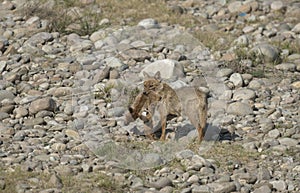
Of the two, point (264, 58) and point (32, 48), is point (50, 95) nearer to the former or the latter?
point (32, 48)

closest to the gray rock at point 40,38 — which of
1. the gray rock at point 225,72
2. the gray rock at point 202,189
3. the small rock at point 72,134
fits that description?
the gray rock at point 225,72

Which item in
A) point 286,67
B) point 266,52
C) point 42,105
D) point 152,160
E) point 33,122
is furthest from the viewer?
point 266,52

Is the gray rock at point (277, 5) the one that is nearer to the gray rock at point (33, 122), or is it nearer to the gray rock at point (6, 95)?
the gray rock at point (6, 95)

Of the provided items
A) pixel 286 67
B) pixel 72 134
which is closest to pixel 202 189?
pixel 72 134

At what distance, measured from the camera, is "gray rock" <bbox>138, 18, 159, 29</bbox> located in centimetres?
1130

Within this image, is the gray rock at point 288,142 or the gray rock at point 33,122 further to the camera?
the gray rock at point 33,122

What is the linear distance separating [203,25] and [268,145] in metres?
4.23

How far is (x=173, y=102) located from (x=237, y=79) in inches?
76.5

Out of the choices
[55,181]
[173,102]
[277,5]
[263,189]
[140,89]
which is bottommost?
[277,5]

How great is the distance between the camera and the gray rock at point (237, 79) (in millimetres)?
9375

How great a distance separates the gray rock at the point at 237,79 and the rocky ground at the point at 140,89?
0.5 inches

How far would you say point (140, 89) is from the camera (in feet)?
28.7

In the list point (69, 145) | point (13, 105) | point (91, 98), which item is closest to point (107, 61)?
point (91, 98)

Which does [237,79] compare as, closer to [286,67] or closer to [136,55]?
[286,67]
